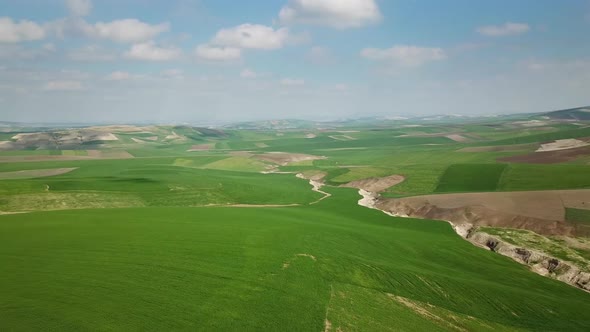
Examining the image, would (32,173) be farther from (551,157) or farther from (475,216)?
(551,157)

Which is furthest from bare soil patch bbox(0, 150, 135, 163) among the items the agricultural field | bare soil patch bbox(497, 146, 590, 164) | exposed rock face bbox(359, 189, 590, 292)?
bare soil patch bbox(497, 146, 590, 164)

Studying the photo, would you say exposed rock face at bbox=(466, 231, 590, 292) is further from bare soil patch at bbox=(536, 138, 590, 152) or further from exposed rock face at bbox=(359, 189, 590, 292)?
bare soil patch at bbox=(536, 138, 590, 152)

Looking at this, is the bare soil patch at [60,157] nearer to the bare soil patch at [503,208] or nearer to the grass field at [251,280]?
the grass field at [251,280]

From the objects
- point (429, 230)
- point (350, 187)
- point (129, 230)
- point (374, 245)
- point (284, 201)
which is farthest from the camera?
point (350, 187)

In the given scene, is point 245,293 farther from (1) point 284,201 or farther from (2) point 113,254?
(1) point 284,201

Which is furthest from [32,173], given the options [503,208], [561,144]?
[561,144]

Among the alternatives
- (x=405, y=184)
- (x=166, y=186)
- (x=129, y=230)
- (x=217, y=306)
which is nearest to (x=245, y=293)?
(x=217, y=306)
